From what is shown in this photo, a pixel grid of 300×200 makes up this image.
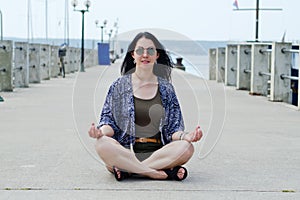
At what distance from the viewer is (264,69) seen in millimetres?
16688

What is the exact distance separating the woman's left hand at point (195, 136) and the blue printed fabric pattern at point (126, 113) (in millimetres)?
239

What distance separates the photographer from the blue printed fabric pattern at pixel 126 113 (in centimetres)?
614

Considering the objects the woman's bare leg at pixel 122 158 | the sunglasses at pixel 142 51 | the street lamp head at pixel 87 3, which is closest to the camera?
the woman's bare leg at pixel 122 158

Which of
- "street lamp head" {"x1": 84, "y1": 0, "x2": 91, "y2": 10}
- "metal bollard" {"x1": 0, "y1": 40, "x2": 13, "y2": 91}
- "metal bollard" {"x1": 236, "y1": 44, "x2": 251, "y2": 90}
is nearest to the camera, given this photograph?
"metal bollard" {"x1": 0, "y1": 40, "x2": 13, "y2": 91}

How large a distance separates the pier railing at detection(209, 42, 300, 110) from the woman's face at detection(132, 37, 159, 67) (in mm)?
5020

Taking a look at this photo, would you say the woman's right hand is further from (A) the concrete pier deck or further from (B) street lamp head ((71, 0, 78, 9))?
(B) street lamp head ((71, 0, 78, 9))

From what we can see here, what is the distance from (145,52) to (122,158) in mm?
969

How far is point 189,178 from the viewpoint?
6.13m

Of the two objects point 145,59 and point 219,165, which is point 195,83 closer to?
point 219,165

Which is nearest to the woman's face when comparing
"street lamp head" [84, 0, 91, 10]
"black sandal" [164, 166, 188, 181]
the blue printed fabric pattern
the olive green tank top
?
the blue printed fabric pattern

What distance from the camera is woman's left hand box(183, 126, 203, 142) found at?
5719 mm

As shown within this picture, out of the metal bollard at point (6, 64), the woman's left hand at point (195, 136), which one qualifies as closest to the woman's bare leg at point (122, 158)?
the woman's left hand at point (195, 136)

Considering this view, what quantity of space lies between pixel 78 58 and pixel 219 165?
3146 cm

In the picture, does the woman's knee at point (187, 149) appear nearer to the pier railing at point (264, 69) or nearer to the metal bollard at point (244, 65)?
Answer: the pier railing at point (264, 69)
